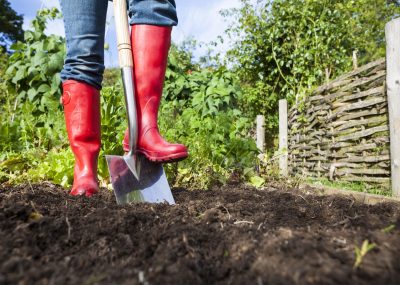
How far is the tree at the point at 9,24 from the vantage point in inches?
923

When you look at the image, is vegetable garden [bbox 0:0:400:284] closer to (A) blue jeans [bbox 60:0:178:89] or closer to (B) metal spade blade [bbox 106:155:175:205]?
(B) metal spade blade [bbox 106:155:175:205]

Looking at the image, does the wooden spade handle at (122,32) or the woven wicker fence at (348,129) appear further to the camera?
the woven wicker fence at (348,129)

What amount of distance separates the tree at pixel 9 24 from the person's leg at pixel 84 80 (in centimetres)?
2476

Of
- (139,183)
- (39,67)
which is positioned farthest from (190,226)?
(39,67)

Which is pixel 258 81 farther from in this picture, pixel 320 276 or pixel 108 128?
pixel 320 276

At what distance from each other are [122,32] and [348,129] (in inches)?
144

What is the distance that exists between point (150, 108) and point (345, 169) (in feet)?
11.8

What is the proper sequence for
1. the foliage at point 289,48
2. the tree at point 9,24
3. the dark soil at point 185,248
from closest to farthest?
the dark soil at point 185,248 → the foliage at point 289,48 → the tree at point 9,24

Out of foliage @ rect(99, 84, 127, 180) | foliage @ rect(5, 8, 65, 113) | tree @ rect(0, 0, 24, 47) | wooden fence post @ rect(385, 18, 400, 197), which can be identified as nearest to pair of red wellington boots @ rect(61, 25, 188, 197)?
foliage @ rect(99, 84, 127, 180)

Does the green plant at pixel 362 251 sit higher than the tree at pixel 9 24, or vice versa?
the tree at pixel 9 24

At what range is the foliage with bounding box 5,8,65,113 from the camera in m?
4.59

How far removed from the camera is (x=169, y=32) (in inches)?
73.3

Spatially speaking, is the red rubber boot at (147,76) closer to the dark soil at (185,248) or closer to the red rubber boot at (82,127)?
the red rubber boot at (82,127)

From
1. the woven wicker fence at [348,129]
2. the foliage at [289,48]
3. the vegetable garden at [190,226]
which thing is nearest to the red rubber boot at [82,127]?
the vegetable garden at [190,226]
